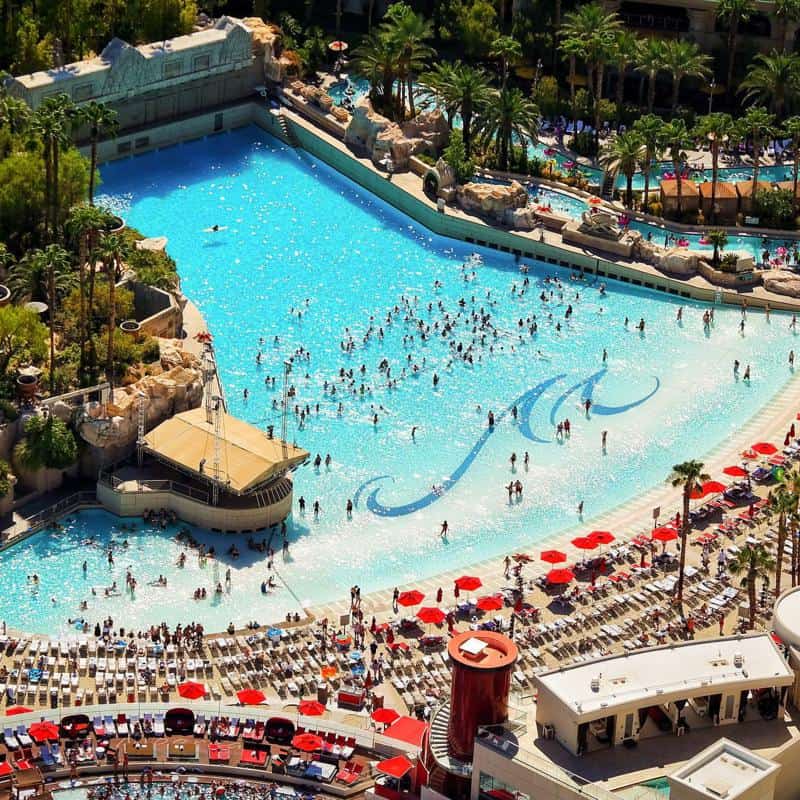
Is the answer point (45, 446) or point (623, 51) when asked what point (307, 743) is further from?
point (623, 51)

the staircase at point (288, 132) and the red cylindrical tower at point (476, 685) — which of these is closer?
the red cylindrical tower at point (476, 685)

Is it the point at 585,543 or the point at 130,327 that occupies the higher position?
the point at 130,327

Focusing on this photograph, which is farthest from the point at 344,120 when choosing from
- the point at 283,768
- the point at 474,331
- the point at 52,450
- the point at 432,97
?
the point at 283,768

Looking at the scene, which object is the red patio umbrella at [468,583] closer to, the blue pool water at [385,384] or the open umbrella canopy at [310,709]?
the blue pool water at [385,384]

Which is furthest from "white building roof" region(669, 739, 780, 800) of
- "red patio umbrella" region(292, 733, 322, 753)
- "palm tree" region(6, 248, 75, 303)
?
"palm tree" region(6, 248, 75, 303)

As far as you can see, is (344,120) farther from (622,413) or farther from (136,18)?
(622,413)

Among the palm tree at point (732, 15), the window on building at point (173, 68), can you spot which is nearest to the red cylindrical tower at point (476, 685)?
the window on building at point (173, 68)

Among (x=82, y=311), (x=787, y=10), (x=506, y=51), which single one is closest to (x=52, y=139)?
(x=82, y=311)
